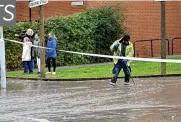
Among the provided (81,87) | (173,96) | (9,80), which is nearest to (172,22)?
(9,80)

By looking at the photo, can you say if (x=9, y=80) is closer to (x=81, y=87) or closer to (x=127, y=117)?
(x=81, y=87)

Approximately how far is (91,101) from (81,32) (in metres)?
16.1

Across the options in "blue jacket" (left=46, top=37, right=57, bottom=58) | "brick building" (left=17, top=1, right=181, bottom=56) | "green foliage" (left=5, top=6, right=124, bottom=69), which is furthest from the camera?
"brick building" (left=17, top=1, right=181, bottom=56)

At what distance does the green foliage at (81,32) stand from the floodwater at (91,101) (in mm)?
7643

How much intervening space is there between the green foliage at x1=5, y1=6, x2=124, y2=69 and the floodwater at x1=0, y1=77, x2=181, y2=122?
25.1ft

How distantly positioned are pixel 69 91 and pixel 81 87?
1305 millimetres

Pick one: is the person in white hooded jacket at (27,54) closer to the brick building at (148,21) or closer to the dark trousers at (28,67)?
the dark trousers at (28,67)

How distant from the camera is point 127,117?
37.6 ft

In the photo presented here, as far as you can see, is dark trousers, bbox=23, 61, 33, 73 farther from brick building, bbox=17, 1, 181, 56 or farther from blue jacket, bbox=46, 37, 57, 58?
brick building, bbox=17, 1, 181, 56

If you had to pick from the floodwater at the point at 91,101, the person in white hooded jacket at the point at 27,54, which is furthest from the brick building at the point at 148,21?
the floodwater at the point at 91,101

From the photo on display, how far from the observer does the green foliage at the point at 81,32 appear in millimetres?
27484

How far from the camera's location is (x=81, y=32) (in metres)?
30.2

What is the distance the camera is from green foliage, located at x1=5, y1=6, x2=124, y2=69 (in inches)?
1082

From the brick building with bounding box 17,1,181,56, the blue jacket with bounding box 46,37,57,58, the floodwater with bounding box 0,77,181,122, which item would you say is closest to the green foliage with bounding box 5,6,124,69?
the brick building with bounding box 17,1,181,56
